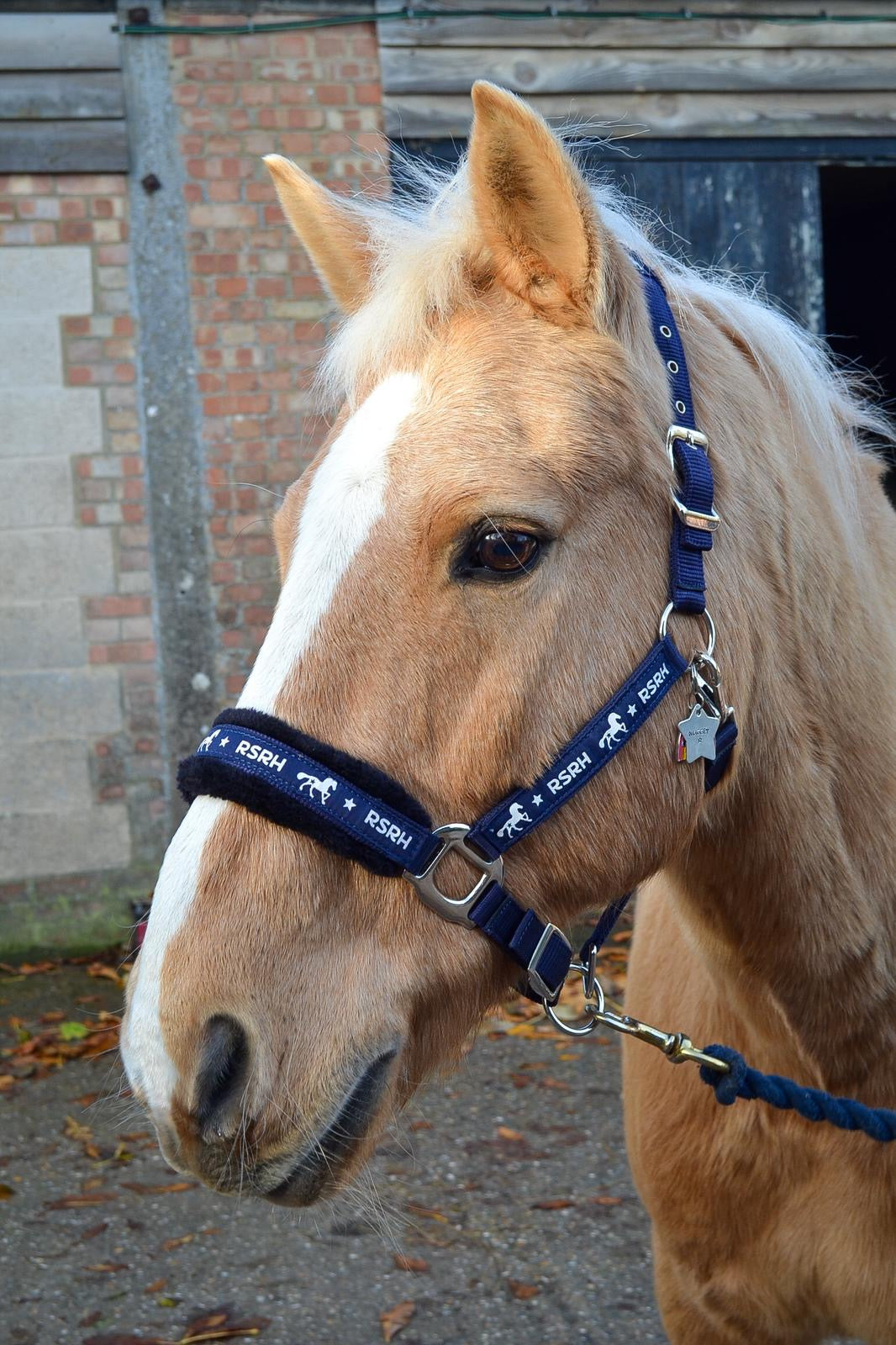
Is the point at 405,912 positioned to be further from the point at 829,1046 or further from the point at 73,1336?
the point at 73,1336

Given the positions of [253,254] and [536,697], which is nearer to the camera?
[536,697]

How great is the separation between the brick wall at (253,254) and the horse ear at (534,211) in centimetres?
375

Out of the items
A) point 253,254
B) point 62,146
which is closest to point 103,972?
point 253,254

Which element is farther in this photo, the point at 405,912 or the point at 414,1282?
the point at 414,1282

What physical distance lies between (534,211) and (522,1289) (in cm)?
275

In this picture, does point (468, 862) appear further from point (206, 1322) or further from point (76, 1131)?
point (76, 1131)

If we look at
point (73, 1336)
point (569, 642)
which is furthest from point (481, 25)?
point (73, 1336)

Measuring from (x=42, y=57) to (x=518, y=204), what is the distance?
4.51m

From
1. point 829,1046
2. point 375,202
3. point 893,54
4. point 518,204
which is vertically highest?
point 893,54

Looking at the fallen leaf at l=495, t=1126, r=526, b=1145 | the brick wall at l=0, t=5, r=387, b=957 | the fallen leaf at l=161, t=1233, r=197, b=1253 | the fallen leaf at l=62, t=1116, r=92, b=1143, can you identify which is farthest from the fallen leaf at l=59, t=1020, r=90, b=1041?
the fallen leaf at l=495, t=1126, r=526, b=1145

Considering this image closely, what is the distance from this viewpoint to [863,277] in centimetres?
1050

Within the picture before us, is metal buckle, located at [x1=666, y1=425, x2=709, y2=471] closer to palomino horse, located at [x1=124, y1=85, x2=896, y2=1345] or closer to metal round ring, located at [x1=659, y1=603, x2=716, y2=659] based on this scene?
palomino horse, located at [x1=124, y1=85, x2=896, y2=1345]

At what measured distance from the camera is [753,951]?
5.37ft

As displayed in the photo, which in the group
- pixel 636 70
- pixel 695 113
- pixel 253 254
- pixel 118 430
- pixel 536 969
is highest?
pixel 636 70
